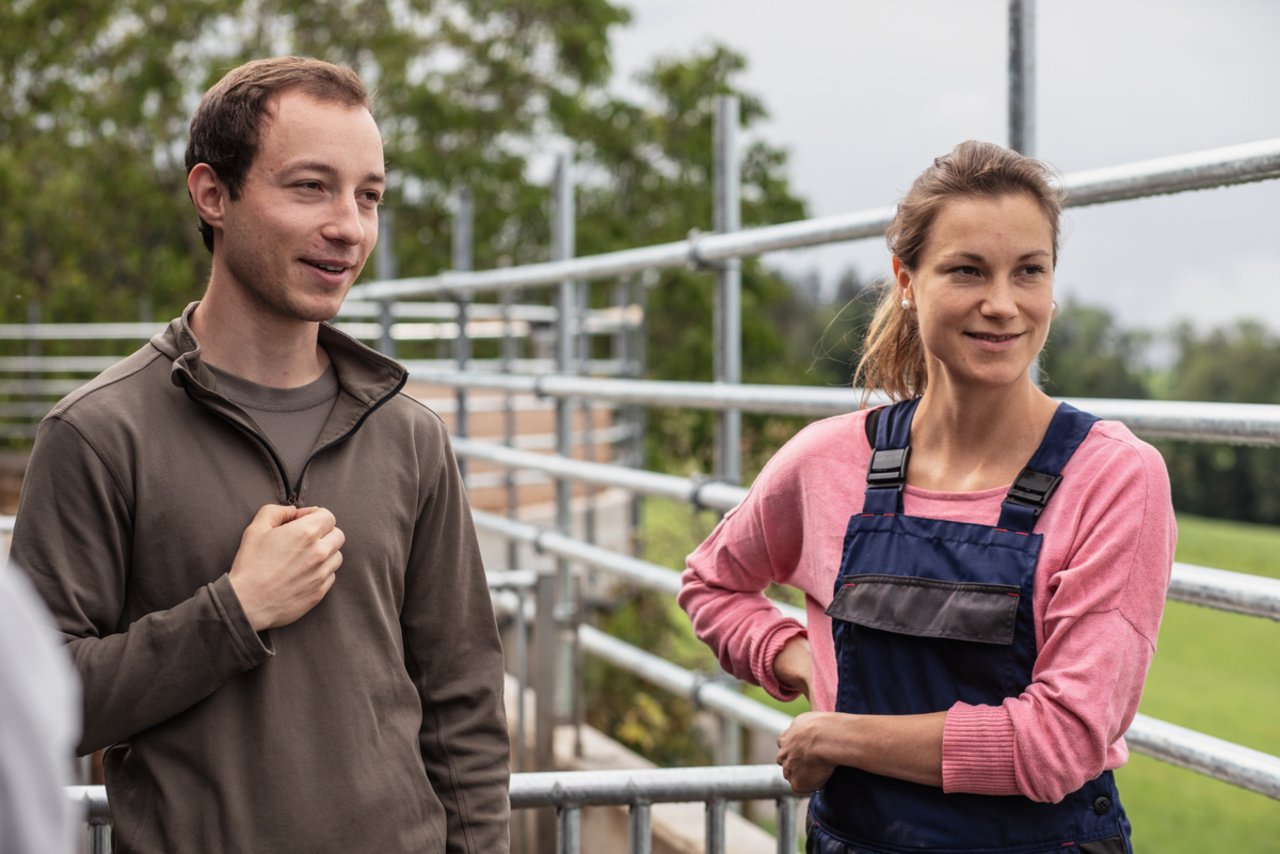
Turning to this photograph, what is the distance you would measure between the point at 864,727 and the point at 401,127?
14.0 metres

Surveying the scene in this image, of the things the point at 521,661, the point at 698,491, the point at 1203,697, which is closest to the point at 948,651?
the point at 698,491

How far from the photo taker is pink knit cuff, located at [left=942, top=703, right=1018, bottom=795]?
136 cm

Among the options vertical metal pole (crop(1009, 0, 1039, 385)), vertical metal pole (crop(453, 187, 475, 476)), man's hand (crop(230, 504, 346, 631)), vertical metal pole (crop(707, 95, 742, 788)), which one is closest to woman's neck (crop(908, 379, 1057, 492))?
man's hand (crop(230, 504, 346, 631))

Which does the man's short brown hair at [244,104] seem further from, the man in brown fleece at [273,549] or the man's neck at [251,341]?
the man's neck at [251,341]

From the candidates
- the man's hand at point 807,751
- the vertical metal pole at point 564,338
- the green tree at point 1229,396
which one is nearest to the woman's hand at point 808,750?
the man's hand at point 807,751

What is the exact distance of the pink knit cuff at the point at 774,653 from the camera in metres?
1.68

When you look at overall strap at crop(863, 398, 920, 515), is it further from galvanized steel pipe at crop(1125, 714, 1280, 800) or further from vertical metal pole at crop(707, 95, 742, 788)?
vertical metal pole at crop(707, 95, 742, 788)

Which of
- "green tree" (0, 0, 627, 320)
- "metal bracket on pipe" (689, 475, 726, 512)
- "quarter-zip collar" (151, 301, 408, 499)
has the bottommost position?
"metal bracket on pipe" (689, 475, 726, 512)

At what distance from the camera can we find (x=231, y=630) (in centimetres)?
137

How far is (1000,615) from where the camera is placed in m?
1.38

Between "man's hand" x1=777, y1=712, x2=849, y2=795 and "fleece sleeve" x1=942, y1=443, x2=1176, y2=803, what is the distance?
0.13 m

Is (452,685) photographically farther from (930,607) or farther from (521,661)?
(521,661)

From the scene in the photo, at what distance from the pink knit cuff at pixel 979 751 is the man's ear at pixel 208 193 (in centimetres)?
90

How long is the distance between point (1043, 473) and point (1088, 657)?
18 centimetres
